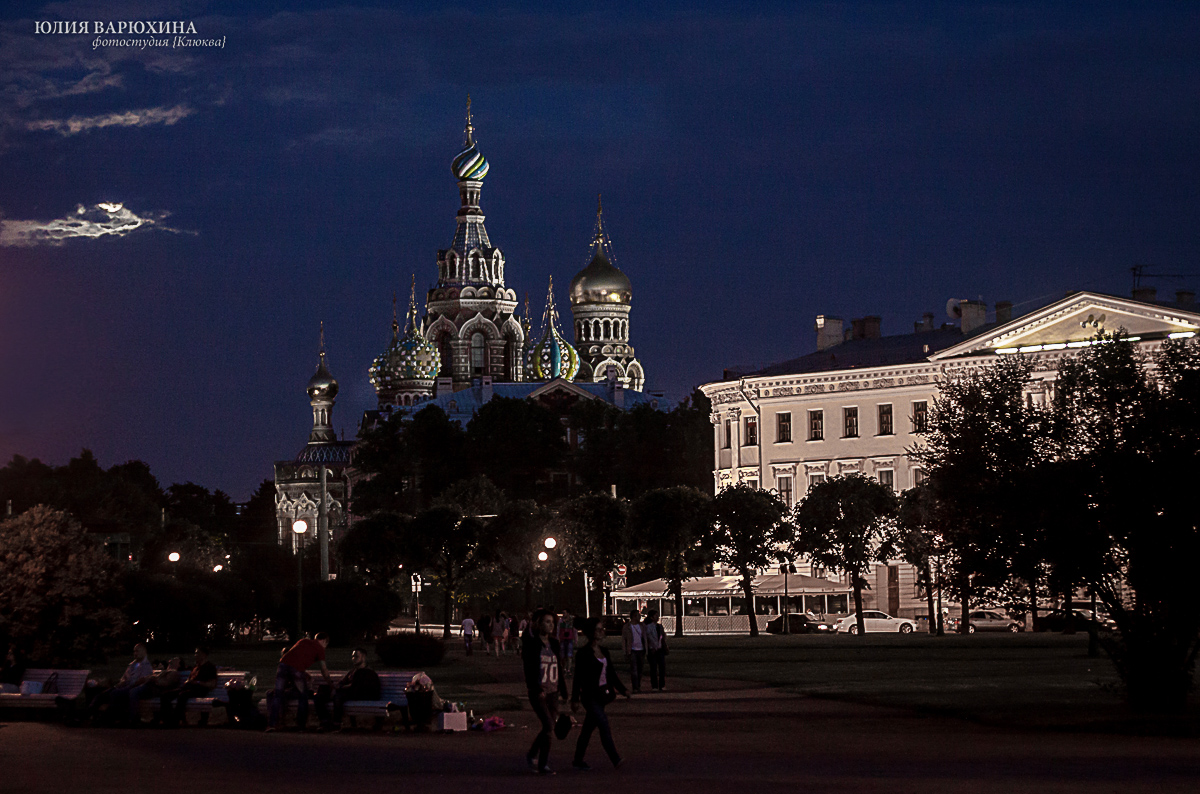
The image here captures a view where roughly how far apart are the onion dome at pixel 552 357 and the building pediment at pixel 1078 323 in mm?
81771

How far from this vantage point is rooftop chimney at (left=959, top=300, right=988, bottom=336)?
3666 inches

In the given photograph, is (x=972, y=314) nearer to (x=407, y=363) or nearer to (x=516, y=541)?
(x=516, y=541)

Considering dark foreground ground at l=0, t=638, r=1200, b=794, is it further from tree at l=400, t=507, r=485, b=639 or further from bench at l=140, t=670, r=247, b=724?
tree at l=400, t=507, r=485, b=639

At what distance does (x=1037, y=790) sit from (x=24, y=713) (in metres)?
16.5

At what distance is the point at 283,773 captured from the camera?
19750 millimetres

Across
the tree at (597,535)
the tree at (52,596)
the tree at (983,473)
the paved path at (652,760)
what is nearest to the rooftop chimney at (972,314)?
the tree at (597,535)

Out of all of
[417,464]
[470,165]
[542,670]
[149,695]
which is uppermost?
[470,165]

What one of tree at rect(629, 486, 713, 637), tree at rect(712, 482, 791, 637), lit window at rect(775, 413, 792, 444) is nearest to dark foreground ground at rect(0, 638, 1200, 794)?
tree at rect(629, 486, 713, 637)

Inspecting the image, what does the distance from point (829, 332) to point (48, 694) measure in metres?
75.0

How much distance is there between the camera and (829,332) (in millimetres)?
99438

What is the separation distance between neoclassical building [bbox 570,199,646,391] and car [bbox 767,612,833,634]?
85897mm

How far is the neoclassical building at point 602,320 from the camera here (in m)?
165

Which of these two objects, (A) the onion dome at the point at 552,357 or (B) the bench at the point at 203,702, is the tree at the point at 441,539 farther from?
(A) the onion dome at the point at 552,357

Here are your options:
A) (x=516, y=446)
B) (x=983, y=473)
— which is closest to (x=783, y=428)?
(x=516, y=446)
